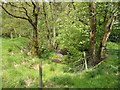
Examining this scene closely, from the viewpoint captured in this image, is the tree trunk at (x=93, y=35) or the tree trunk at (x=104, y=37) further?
the tree trunk at (x=104, y=37)

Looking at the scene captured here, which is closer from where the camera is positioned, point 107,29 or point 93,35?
point 93,35

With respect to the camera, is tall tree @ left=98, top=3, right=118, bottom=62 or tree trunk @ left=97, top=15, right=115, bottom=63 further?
tree trunk @ left=97, top=15, right=115, bottom=63

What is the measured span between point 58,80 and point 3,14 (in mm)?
22001

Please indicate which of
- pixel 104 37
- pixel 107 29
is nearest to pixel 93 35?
pixel 104 37

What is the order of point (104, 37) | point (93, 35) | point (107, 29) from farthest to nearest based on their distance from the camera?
point (107, 29) < point (104, 37) < point (93, 35)

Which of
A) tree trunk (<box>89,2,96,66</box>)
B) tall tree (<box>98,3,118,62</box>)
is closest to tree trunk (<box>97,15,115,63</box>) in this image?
tall tree (<box>98,3,118,62</box>)

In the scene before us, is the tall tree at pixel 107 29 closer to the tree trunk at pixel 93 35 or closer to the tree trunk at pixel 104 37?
the tree trunk at pixel 104 37

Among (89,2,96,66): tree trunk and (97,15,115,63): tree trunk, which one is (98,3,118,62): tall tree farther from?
(89,2,96,66): tree trunk

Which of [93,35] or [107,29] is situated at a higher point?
[107,29]

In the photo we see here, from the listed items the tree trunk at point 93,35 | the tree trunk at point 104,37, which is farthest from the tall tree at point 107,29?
the tree trunk at point 93,35

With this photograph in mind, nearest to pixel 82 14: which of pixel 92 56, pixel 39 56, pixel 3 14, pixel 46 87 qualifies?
pixel 92 56

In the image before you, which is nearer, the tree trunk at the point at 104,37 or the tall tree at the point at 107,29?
the tall tree at the point at 107,29

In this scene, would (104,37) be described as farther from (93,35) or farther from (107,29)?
(93,35)

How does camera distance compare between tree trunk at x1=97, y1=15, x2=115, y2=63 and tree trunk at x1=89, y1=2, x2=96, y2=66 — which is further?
tree trunk at x1=97, y1=15, x2=115, y2=63
